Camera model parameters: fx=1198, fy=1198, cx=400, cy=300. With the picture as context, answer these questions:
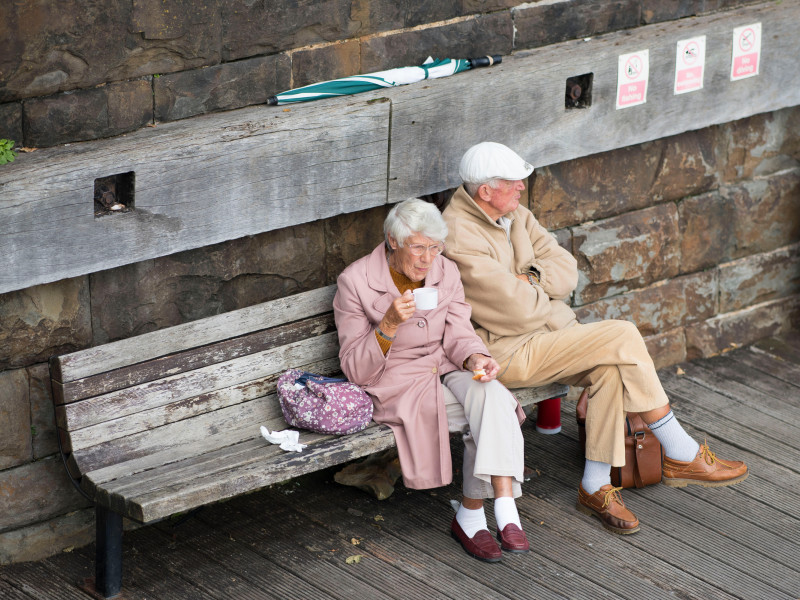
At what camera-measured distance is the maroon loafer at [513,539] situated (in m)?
4.29

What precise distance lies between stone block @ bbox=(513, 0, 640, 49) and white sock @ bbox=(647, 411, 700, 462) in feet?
4.93

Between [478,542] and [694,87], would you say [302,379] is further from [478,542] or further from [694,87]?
[694,87]

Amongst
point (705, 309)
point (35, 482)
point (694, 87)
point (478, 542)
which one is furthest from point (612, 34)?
point (35, 482)

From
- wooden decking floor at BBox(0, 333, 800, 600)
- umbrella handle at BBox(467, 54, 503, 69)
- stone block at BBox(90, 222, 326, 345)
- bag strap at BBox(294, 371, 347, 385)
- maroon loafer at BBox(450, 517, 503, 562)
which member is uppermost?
umbrella handle at BBox(467, 54, 503, 69)

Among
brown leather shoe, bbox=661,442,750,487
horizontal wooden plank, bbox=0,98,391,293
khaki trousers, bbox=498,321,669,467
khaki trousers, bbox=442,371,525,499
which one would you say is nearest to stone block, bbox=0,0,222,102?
horizontal wooden plank, bbox=0,98,391,293

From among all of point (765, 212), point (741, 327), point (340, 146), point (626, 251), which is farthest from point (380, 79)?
point (741, 327)

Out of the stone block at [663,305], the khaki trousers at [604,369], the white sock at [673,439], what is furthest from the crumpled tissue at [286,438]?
the stone block at [663,305]

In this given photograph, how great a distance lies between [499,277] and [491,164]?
16.9 inches

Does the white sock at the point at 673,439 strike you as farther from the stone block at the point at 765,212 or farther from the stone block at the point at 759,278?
the stone block at the point at 765,212

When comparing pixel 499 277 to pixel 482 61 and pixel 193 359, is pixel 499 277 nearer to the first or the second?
pixel 482 61

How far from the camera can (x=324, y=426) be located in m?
4.18

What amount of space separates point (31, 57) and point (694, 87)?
10.0ft

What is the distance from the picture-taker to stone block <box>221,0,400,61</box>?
14.0ft

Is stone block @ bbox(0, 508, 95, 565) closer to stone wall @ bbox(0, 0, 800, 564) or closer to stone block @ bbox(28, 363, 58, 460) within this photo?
stone wall @ bbox(0, 0, 800, 564)
